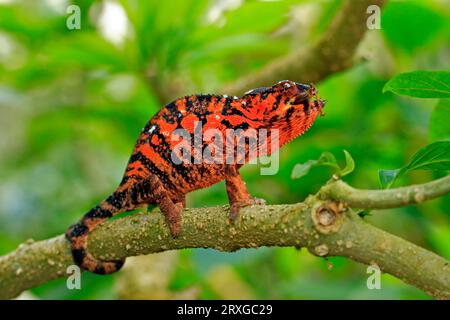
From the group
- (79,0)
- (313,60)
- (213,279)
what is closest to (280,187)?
(213,279)

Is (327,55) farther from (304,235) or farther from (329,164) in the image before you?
(304,235)

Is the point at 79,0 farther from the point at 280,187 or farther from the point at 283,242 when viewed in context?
the point at 283,242

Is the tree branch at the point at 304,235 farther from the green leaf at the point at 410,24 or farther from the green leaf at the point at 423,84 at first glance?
the green leaf at the point at 410,24

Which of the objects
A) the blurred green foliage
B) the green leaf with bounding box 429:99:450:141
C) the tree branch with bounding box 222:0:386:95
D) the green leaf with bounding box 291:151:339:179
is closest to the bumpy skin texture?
the green leaf with bounding box 291:151:339:179

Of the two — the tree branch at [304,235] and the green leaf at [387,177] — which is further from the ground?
the green leaf at [387,177]

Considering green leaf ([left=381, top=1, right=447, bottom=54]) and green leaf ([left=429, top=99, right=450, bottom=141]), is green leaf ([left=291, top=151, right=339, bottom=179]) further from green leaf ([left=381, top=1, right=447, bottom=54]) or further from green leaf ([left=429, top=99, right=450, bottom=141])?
green leaf ([left=381, top=1, right=447, bottom=54])

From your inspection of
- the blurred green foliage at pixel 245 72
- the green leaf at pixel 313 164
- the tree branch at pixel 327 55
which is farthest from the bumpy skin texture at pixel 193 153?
the tree branch at pixel 327 55
